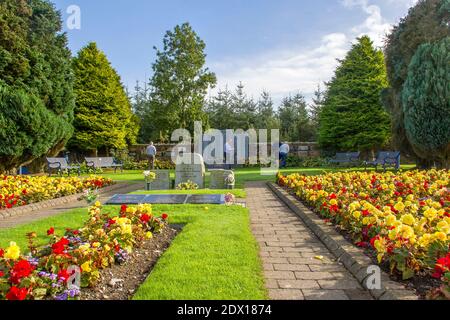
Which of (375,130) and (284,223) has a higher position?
(375,130)

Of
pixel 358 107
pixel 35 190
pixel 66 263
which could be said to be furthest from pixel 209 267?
pixel 358 107

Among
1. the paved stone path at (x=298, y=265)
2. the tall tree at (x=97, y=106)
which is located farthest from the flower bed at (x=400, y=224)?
the tall tree at (x=97, y=106)

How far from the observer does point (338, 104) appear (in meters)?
22.8

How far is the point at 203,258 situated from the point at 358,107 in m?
20.9

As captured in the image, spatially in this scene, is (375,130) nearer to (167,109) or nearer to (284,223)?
(167,109)

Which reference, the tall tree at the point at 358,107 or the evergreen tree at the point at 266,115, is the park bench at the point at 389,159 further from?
the evergreen tree at the point at 266,115

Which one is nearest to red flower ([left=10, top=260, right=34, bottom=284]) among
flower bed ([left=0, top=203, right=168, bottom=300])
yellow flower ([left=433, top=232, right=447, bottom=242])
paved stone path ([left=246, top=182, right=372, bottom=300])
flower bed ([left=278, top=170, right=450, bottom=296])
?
flower bed ([left=0, top=203, right=168, bottom=300])

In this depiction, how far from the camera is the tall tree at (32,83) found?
13.8 metres

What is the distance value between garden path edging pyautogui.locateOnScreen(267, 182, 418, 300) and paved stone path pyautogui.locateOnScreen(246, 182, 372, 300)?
0.07m

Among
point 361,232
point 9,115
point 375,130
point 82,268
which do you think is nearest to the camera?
point 82,268

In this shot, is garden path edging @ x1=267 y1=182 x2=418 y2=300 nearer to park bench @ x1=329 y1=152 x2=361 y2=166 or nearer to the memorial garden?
the memorial garden

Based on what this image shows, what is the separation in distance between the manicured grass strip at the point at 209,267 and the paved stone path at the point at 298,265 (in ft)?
0.53
